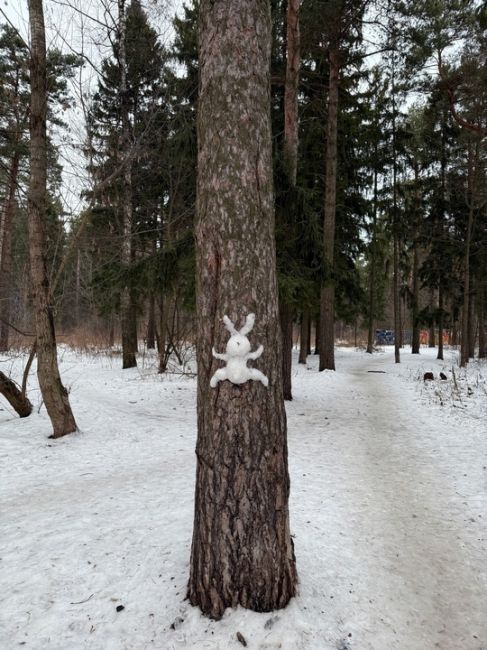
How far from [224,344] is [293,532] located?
6.41ft

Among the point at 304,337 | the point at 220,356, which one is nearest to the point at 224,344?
the point at 220,356

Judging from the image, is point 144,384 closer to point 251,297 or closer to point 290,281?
point 290,281

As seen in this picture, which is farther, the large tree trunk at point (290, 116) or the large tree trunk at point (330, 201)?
the large tree trunk at point (330, 201)

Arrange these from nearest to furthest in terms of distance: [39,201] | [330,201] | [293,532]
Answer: [293,532] < [39,201] < [330,201]

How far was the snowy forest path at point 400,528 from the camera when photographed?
2.34 meters

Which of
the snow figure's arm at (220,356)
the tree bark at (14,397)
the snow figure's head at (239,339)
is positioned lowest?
the tree bark at (14,397)

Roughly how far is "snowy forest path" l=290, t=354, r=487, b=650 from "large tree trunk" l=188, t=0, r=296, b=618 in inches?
25.5

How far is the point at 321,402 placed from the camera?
8.95 m

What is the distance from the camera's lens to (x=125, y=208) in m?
12.2

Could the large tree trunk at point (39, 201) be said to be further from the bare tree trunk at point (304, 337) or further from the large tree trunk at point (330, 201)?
the bare tree trunk at point (304, 337)

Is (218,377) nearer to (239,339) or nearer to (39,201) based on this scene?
(239,339)

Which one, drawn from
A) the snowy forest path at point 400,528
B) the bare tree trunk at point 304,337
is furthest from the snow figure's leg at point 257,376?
the bare tree trunk at point 304,337

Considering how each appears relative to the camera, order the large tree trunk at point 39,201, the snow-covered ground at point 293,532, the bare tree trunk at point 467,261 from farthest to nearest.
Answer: the bare tree trunk at point 467,261, the large tree trunk at point 39,201, the snow-covered ground at point 293,532

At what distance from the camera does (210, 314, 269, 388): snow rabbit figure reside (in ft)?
7.31
